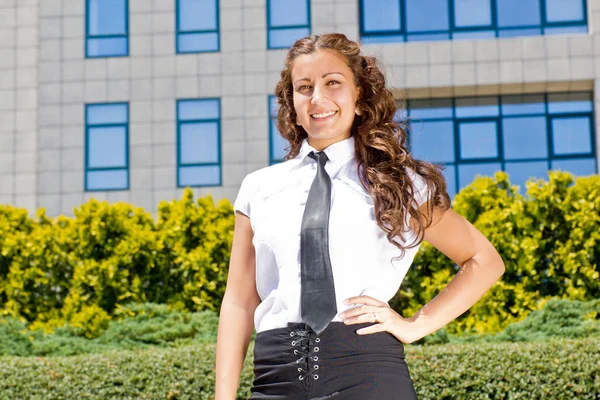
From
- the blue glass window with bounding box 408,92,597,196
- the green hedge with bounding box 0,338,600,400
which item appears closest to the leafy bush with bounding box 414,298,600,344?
the green hedge with bounding box 0,338,600,400

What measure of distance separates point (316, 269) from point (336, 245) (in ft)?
0.33

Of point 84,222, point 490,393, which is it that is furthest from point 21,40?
point 490,393

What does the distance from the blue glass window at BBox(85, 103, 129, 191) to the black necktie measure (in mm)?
16543

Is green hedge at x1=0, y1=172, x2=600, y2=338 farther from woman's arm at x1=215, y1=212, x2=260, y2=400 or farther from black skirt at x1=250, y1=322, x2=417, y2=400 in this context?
black skirt at x1=250, y1=322, x2=417, y2=400

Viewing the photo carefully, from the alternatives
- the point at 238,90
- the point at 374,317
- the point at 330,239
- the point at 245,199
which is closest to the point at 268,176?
the point at 245,199

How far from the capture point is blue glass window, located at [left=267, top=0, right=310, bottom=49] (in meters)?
19.0

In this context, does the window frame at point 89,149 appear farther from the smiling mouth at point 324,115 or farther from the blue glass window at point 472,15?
the smiling mouth at point 324,115

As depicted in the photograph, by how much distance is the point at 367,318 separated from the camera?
2.55m

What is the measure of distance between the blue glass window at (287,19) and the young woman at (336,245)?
16344mm

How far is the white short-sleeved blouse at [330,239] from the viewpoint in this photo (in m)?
2.60

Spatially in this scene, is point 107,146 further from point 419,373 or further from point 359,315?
point 359,315

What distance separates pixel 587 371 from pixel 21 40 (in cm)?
1573

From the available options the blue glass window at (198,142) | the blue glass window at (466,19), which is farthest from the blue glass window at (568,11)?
the blue glass window at (198,142)

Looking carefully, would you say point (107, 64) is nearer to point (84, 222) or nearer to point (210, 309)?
point (84, 222)
